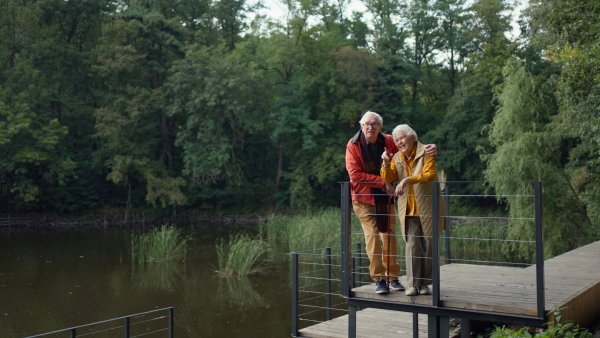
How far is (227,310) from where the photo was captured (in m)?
11.9

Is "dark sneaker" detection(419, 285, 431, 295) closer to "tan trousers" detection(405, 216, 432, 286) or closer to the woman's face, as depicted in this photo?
"tan trousers" detection(405, 216, 432, 286)

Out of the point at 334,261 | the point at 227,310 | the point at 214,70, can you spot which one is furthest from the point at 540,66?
the point at 227,310

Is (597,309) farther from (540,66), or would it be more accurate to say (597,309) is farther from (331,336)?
(540,66)

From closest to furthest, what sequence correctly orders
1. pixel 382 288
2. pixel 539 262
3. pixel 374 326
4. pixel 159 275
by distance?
pixel 539 262, pixel 382 288, pixel 374 326, pixel 159 275

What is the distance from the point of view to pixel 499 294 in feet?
16.3

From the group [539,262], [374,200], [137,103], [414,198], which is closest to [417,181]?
[414,198]

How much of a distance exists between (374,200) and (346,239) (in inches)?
15.6

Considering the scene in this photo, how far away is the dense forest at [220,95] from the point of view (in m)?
26.8

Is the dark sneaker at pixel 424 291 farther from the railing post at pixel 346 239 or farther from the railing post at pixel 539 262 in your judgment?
the railing post at pixel 539 262

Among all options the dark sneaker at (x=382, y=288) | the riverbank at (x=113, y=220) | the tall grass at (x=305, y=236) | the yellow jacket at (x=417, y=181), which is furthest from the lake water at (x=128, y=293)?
the riverbank at (x=113, y=220)

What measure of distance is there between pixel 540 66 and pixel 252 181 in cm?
1501

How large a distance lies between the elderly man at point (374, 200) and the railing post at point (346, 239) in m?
0.09

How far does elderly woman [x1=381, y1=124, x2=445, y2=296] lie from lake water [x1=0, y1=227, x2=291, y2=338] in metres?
5.80

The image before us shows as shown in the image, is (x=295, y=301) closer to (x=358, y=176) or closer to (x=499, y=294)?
(x=358, y=176)
